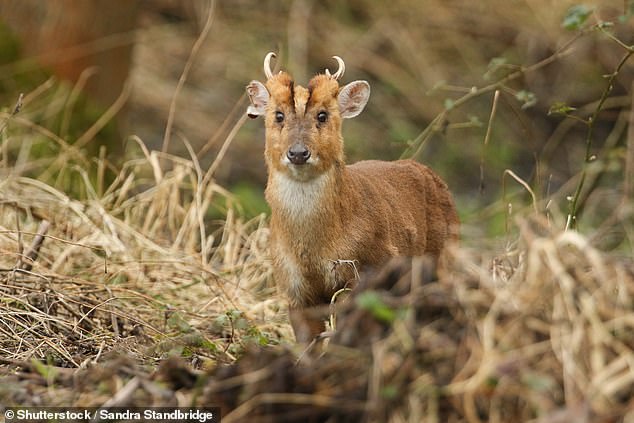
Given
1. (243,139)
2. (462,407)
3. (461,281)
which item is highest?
(461,281)

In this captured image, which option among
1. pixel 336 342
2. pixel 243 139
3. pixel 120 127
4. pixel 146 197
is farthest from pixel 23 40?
pixel 336 342

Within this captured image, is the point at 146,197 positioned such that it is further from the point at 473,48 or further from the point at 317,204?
the point at 473,48

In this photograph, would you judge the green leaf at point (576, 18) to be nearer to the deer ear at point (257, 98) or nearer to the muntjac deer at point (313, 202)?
the muntjac deer at point (313, 202)

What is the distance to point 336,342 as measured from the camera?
3.74 metres

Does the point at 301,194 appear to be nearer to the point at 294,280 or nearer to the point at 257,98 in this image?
the point at 294,280

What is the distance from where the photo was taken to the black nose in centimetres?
542

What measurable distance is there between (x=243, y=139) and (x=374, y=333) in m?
9.89

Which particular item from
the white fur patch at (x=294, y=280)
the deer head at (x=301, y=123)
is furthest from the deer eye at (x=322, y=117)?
the white fur patch at (x=294, y=280)

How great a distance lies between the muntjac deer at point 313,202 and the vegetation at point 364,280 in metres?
0.34

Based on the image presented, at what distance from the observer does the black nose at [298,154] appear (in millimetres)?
5422

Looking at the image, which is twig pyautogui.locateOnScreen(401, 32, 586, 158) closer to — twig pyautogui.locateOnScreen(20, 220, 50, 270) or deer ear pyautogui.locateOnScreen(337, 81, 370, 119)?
deer ear pyautogui.locateOnScreen(337, 81, 370, 119)

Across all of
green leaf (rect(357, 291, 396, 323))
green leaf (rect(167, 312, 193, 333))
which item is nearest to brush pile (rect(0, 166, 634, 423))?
green leaf (rect(357, 291, 396, 323))

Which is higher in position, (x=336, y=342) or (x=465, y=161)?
(x=336, y=342)

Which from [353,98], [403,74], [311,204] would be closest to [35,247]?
[311,204]
